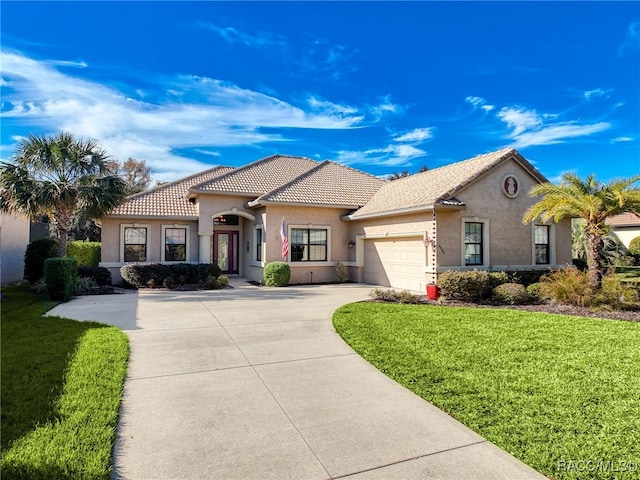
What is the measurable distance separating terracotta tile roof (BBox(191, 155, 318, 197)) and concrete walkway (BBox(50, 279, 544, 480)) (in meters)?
12.0

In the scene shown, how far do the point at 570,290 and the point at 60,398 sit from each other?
12.8 meters

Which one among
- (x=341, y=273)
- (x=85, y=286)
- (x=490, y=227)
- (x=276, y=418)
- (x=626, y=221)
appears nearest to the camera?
(x=276, y=418)

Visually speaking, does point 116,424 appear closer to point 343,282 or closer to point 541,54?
point 343,282

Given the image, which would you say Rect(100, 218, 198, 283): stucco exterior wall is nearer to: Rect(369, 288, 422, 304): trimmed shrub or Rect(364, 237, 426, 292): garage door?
Rect(364, 237, 426, 292): garage door

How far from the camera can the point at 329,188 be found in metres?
20.4

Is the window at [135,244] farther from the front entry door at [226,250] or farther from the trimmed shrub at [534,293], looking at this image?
the trimmed shrub at [534,293]

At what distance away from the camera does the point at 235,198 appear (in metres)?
19.6

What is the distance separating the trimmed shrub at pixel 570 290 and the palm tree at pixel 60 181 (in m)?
16.8

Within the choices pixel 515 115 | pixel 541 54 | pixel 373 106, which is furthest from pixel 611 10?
pixel 373 106

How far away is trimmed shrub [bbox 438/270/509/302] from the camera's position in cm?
1255

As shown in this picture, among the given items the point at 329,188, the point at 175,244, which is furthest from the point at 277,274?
the point at 175,244

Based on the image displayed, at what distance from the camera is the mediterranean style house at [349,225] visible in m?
15.0

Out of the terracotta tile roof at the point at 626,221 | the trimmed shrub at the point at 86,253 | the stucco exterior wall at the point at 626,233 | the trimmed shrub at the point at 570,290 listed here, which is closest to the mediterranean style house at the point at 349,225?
the trimmed shrub at the point at 570,290

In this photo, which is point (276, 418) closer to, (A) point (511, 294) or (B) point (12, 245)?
(A) point (511, 294)
